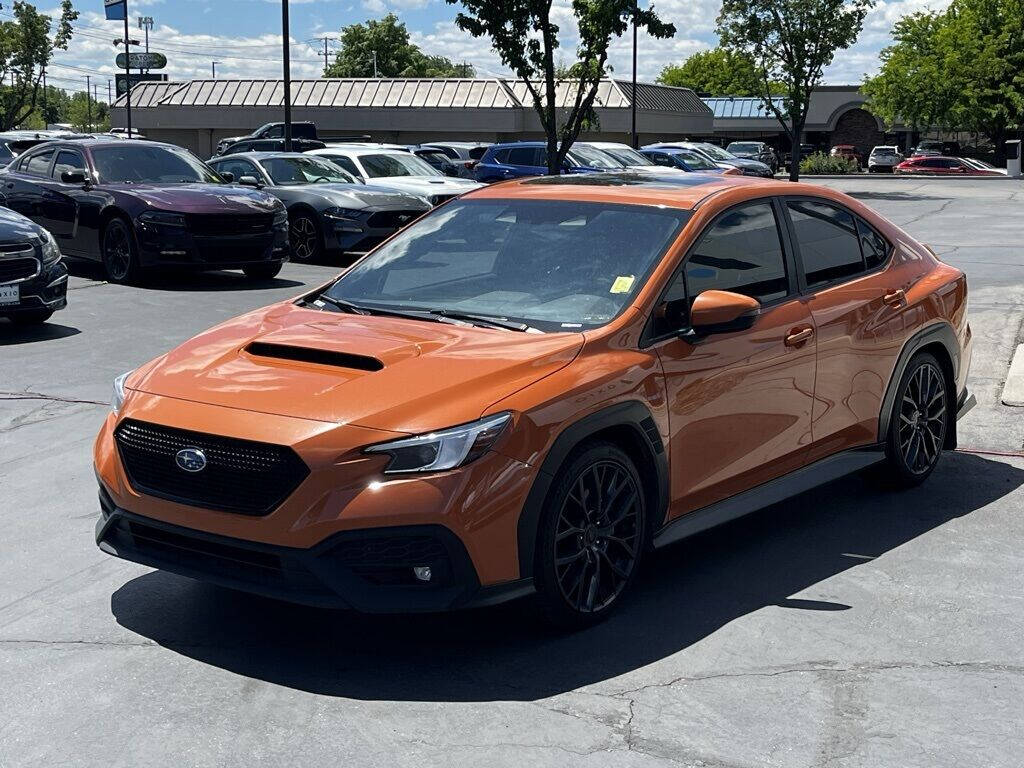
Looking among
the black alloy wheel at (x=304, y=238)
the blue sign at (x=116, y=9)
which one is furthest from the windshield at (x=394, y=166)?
the blue sign at (x=116, y=9)

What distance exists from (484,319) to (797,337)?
4.82ft

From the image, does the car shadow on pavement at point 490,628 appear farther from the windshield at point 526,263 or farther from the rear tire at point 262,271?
the rear tire at point 262,271

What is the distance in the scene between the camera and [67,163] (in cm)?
1634

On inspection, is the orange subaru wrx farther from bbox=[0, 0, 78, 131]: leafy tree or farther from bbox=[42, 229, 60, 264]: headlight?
bbox=[0, 0, 78, 131]: leafy tree

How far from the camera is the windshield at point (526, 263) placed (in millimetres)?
5285

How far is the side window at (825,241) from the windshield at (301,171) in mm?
13428

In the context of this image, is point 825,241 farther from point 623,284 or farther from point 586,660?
point 586,660

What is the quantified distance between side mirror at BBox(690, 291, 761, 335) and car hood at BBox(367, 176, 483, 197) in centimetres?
1492

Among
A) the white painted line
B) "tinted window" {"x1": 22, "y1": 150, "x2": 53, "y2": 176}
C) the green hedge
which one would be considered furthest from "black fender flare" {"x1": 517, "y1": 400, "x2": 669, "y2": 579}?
the green hedge

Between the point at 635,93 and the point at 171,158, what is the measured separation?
Result: 44.6 meters

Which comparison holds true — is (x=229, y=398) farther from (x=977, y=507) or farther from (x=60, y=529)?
(x=977, y=507)

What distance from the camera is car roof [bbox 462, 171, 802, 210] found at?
5.75 m

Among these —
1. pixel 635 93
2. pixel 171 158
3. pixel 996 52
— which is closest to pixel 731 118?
pixel 996 52

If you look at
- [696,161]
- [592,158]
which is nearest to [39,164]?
[592,158]
